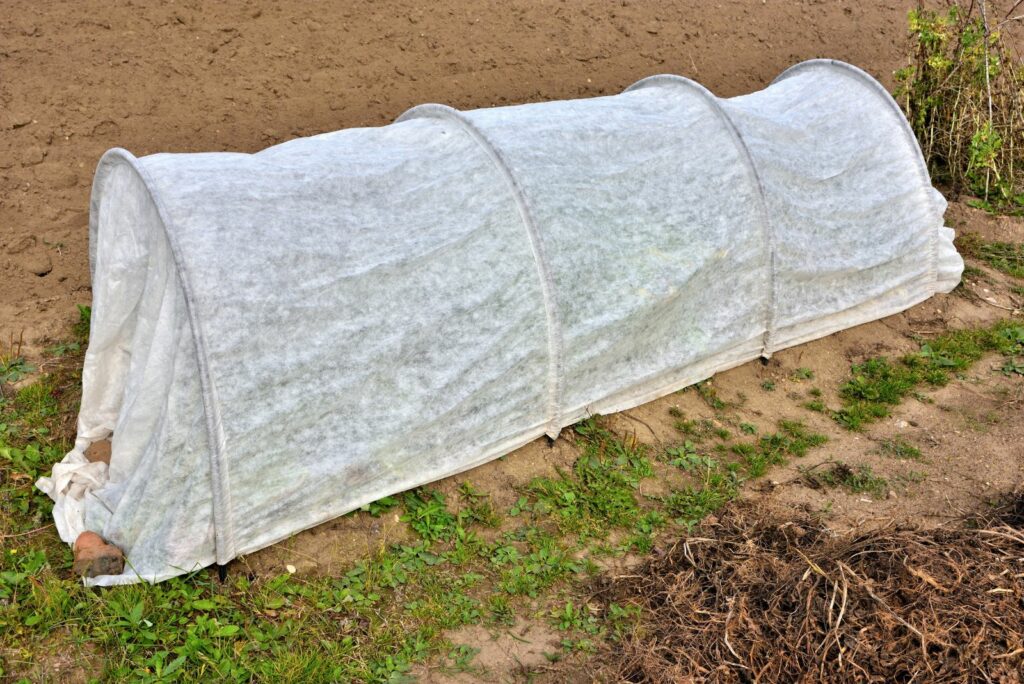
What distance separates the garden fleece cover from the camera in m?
4.72

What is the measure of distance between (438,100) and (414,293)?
4.18 m

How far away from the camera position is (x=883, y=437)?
6.30 meters

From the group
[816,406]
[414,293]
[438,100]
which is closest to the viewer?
[414,293]

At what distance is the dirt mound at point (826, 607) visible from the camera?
4262mm

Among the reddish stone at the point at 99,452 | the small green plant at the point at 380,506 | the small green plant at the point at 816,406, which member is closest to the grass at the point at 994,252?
the small green plant at the point at 816,406

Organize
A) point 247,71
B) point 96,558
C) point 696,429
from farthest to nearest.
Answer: point 247,71, point 696,429, point 96,558

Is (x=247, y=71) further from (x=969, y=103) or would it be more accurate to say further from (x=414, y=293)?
(x=969, y=103)

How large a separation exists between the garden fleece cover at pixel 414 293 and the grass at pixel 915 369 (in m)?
0.51

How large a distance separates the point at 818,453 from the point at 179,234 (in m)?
4.03

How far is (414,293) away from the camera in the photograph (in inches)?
205

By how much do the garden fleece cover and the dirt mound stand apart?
54.2 inches

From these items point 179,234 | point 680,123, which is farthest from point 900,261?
point 179,234

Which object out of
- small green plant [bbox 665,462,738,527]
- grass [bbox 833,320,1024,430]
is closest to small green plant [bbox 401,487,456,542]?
small green plant [bbox 665,462,738,527]

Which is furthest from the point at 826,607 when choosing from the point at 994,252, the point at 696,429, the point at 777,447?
the point at 994,252
